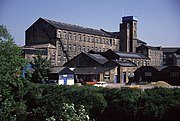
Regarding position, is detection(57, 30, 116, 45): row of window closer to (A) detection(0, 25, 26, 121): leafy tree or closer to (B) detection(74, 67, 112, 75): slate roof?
(B) detection(74, 67, 112, 75): slate roof

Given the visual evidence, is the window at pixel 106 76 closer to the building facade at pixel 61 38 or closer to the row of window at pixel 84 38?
the building facade at pixel 61 38

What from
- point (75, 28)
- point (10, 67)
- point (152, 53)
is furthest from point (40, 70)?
point (152, 53)

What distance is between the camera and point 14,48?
54.3 ft

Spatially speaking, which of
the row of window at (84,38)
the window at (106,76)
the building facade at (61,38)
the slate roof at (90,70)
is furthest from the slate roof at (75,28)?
the window at (106,76)

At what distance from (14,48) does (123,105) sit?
7.16 metres

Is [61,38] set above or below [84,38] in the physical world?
below

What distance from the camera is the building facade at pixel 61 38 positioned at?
39066mm

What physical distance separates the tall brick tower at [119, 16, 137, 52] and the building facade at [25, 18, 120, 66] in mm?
6154

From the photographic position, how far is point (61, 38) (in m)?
39.6

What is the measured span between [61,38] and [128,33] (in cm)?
1418

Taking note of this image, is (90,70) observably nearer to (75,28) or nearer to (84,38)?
(84,38)

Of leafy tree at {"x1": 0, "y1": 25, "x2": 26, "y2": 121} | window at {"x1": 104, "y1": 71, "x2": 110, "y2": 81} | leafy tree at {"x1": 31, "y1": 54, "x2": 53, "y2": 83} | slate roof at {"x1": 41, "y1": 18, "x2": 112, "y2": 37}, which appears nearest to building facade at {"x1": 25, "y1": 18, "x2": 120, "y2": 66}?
slate roof at {"x1": 41, "y1": 18, "x2": 112, "y2": 37}

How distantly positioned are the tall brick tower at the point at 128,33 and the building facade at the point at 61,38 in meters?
6.15

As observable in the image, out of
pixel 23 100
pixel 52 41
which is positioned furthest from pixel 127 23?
pixel 23 100
